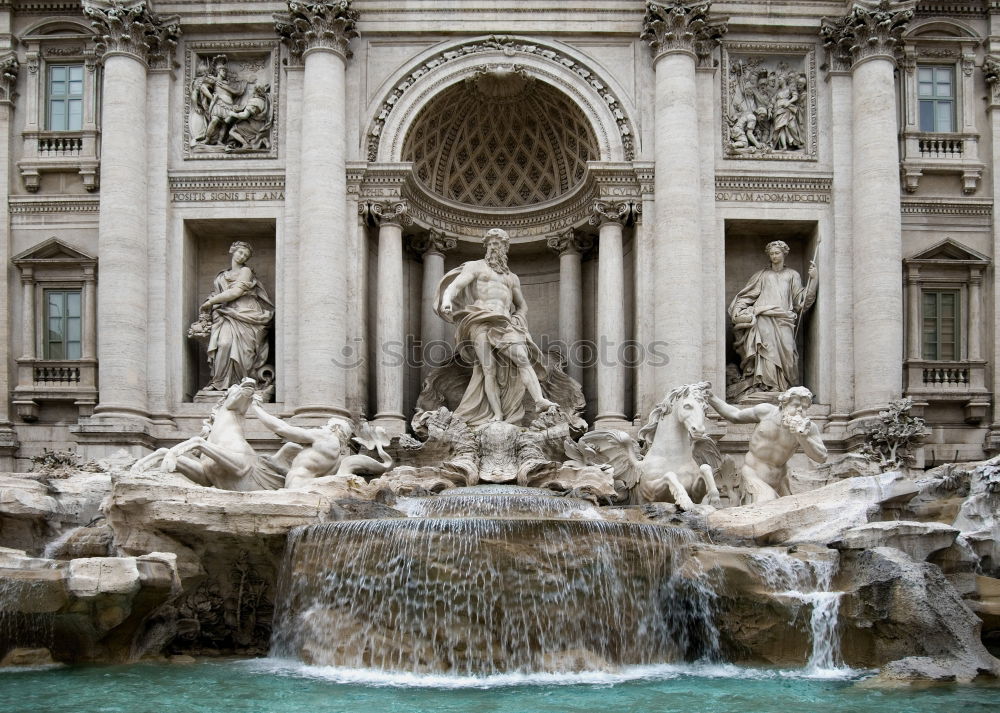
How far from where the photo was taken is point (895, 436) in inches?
724

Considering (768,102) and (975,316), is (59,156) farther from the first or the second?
(975,316)

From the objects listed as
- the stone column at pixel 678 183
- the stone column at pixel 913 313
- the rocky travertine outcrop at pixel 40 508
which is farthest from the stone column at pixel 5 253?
→ the stone column at pixel 913 313

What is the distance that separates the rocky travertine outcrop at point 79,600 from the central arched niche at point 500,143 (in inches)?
426

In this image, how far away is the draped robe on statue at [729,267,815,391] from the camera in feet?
64.9

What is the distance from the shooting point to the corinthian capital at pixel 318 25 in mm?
19859

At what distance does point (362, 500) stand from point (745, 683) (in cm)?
574

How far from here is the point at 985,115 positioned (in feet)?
68.3

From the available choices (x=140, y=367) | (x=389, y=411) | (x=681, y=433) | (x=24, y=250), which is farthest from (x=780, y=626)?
(x=24, y=250)

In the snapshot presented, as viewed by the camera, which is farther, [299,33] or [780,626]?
[299,33]

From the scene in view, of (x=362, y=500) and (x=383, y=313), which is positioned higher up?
(x=383, y=313)

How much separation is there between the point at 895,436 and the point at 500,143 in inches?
365

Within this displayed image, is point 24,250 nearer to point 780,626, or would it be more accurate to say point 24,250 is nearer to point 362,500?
point 362,500

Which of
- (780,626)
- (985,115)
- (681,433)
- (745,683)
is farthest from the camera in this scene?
(985,115)

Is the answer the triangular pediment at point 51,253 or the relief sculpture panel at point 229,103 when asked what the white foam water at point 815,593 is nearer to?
the relief sculpture panel at point 229,103
